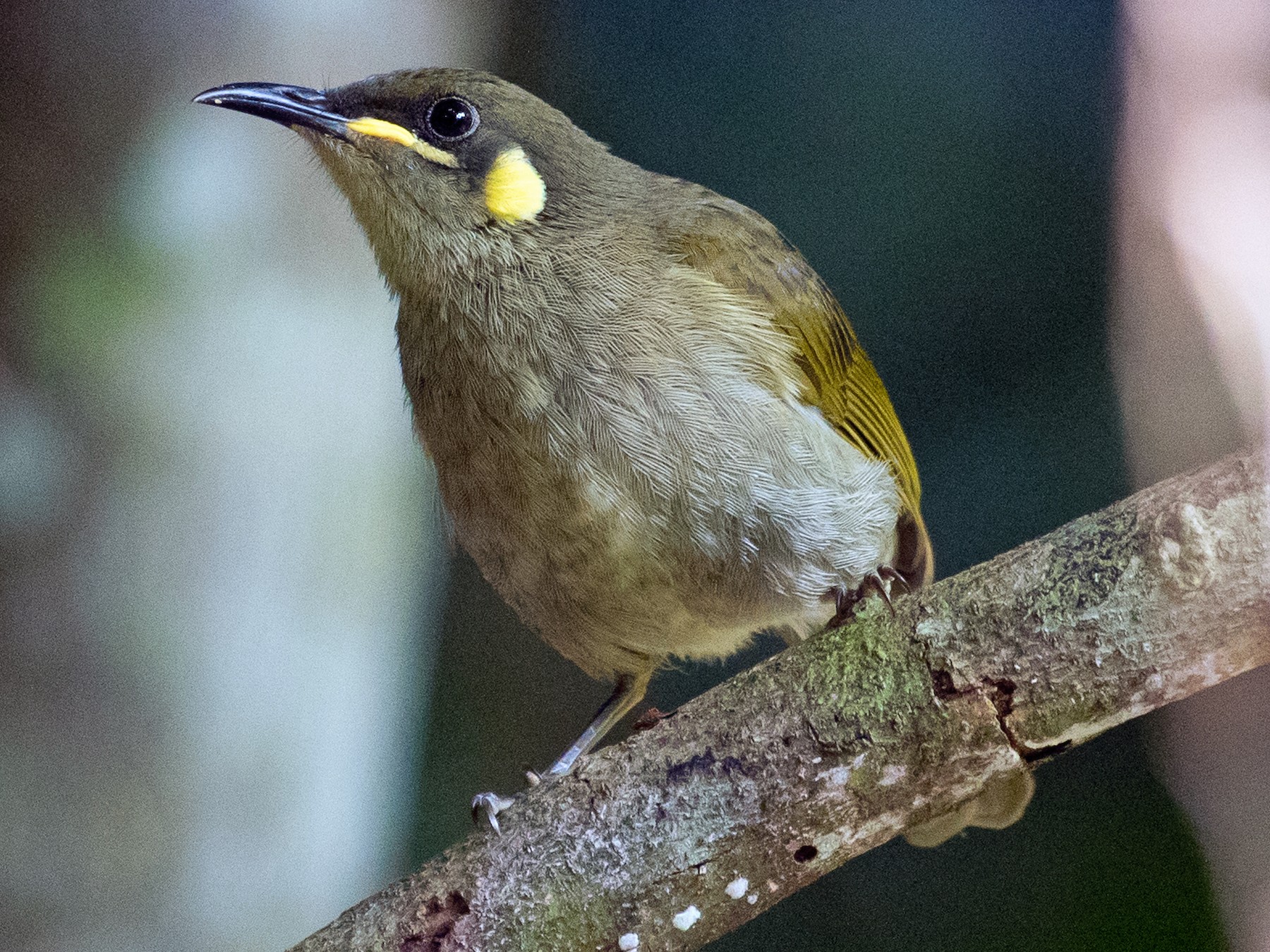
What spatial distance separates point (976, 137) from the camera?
4.55ft

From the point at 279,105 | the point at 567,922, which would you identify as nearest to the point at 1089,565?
the point at 567,922

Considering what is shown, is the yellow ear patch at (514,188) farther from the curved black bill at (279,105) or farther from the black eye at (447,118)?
the curved black bill at (279,105)

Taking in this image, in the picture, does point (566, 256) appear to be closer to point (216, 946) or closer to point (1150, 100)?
point (1150, 100)

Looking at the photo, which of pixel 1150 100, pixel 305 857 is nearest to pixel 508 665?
pixel 305 857

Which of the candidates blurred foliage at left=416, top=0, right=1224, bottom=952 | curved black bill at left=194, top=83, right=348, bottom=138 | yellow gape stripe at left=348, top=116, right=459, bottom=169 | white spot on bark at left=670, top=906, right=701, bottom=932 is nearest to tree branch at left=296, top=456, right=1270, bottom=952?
white spot on bark at left=670, top=906, right=701, bottom=932

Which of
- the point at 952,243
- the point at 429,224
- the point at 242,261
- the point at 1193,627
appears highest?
the point at 242,261

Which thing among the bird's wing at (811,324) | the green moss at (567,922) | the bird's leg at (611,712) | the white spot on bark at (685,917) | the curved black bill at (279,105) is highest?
the curved black bill at (279,105)

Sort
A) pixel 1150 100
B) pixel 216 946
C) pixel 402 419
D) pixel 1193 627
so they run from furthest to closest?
pixel 402 419 < pixel 216 946 < pixel 1150 100 < pixel 1193 627

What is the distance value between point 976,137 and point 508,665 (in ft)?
3.77

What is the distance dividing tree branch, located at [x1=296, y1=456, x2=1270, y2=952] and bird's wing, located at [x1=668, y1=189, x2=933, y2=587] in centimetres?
35

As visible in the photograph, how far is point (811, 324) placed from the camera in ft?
4.59

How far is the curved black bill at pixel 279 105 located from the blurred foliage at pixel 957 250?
41 cm

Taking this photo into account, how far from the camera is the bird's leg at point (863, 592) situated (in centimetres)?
119

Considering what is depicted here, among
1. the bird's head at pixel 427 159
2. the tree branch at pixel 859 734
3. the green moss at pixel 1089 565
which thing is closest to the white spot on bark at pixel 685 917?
the tree branch at pixel 859 734
